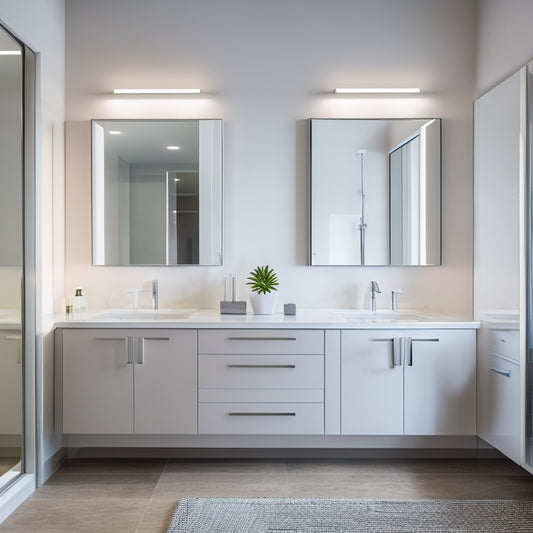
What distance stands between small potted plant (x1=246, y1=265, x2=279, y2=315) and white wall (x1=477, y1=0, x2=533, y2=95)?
65.8 inches

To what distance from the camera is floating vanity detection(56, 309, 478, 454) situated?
2721 millimetres

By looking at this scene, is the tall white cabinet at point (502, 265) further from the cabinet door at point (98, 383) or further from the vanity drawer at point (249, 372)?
the cabinet door at point (98, 383)

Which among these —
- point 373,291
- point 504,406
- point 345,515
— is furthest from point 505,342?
point 345,515

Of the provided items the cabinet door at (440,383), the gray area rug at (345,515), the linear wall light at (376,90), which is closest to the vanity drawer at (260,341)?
the cabinet door at (440,383)

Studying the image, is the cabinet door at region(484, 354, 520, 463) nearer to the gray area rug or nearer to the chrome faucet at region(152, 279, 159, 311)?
the gray area rug

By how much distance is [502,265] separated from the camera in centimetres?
263

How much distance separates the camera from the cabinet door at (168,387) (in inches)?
107

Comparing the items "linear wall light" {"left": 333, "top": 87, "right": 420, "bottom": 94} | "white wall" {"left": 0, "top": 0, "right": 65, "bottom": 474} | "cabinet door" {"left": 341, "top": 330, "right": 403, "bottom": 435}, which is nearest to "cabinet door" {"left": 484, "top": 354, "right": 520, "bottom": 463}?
"cabinet door" {"left": 341, "top": 330, "right": 403, "bottom": 435}

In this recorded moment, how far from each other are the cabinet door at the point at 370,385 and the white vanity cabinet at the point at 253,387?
15 cm

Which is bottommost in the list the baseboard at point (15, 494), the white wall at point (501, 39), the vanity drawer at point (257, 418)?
the baseboard at point (15, 494)

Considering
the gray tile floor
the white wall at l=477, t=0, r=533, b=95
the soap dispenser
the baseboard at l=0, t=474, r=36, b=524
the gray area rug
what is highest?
the white wall at l=477, t=0, r=533, b=95

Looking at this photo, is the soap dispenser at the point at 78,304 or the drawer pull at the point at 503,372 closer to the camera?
the drawer pull at the point at 503,372

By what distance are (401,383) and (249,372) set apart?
81cm

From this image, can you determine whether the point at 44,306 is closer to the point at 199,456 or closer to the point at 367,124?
the point at 199,456
